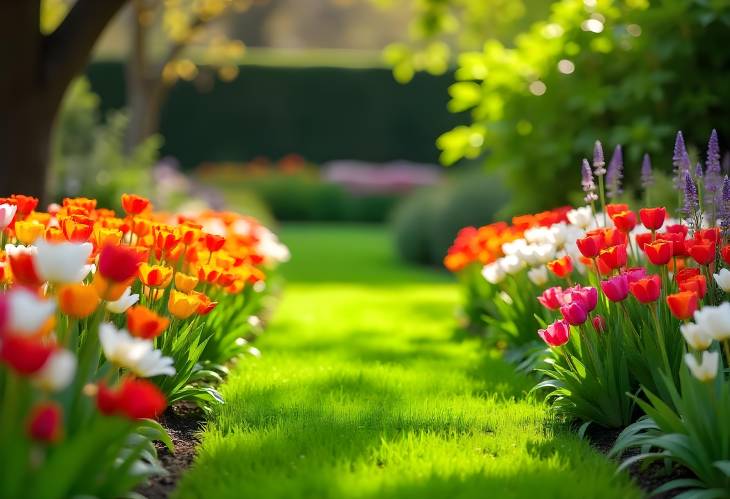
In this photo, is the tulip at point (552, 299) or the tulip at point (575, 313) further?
the tulip at point (552, 299)

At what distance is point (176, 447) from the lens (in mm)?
3207

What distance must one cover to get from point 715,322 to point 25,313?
68.3 inches

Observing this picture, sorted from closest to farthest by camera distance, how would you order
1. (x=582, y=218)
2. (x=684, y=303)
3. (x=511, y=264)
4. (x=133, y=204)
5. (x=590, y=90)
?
(x=684, y=303) < (x=133, y=204) < (x=582, y=218) < (x=511, y=264) < (x=590, y=90)

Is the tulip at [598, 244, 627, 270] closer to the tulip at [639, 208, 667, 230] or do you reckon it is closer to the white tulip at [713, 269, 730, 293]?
the tulip at [639, 208, 667, 230]

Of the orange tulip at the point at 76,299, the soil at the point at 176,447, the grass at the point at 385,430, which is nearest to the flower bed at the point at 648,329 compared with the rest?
the grass at the point at 385,430

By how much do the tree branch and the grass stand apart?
7.54 ft

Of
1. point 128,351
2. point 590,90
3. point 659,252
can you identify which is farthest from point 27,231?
point 590,90

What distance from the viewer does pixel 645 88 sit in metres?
6.06

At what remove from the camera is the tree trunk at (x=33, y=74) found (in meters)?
6.21

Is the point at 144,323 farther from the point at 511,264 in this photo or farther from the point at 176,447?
the point at 511,264

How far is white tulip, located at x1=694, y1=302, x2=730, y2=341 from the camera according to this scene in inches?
98.7

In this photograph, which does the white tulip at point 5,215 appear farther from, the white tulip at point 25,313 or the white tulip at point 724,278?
the white tulip at point 724,278

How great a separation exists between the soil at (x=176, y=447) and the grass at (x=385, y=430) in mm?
58

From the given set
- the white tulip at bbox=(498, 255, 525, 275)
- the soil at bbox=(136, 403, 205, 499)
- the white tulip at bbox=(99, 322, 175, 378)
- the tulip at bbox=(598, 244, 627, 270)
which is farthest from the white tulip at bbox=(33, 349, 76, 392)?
the white tulip at bbox=(498, 255, 525, 275)
